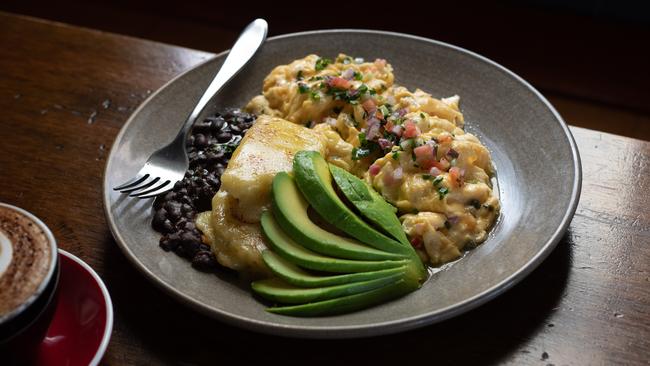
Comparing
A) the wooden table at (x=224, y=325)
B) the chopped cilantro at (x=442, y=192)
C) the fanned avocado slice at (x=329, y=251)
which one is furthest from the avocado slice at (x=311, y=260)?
the chopped cilantro at (x=442, y=192)

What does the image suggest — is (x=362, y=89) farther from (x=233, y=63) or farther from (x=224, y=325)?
(x=224, y=325)

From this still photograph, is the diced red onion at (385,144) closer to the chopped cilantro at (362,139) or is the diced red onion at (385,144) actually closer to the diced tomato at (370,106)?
the chopped cilantro at (362,139)

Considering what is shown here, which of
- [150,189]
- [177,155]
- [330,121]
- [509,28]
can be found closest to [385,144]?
[330,121]

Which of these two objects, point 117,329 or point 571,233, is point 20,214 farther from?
point 571,233

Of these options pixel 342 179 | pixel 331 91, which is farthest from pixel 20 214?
pixel 331 91

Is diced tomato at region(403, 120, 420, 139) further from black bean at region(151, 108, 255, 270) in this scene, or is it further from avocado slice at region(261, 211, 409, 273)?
black bean at region(151, 108, 255, 270)
